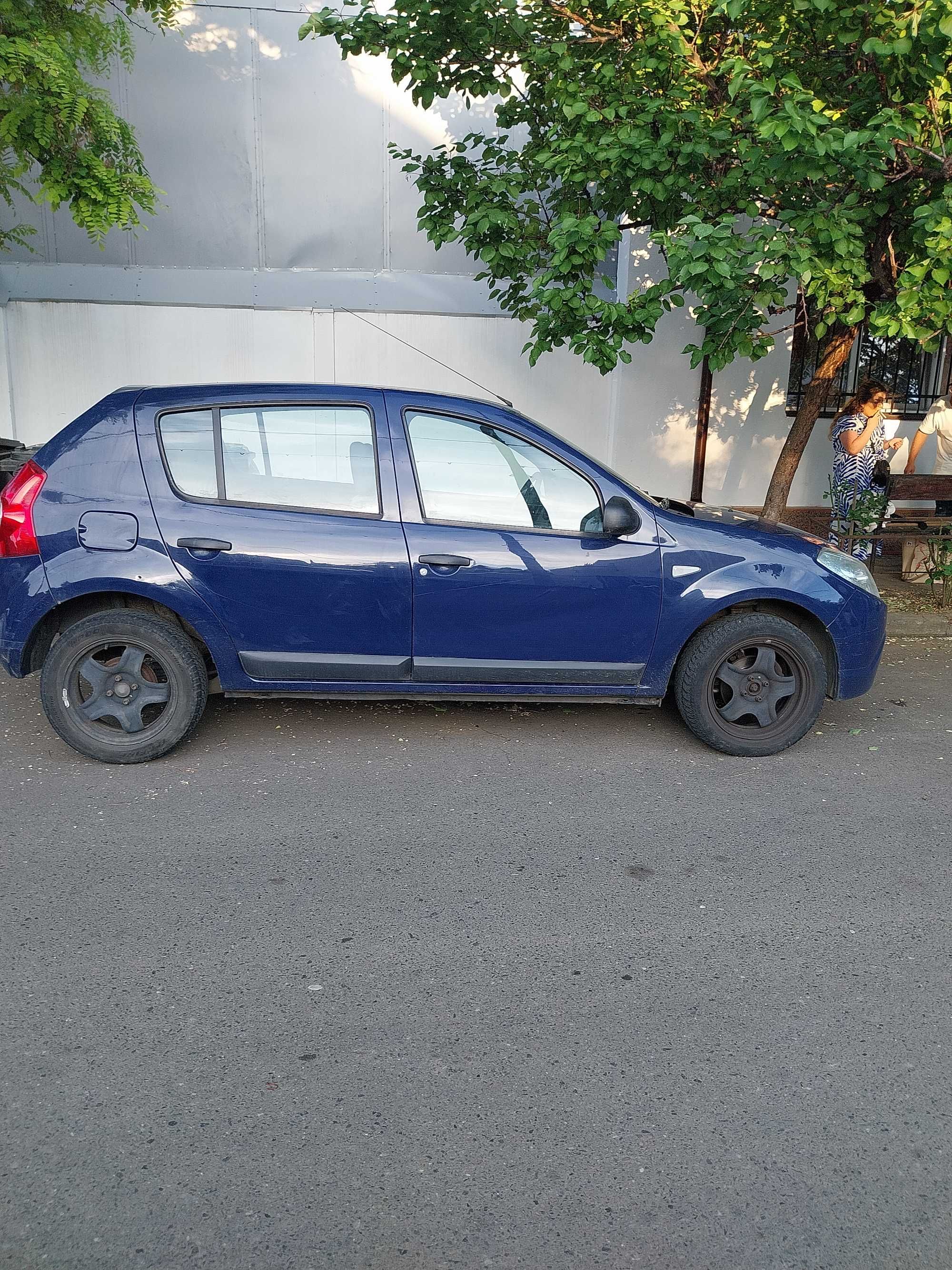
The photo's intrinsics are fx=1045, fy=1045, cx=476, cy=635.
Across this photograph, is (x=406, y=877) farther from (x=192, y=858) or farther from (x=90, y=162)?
(x=90, y=162)

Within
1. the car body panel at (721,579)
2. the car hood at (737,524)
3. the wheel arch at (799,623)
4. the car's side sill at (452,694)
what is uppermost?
the car hood at (737,524)

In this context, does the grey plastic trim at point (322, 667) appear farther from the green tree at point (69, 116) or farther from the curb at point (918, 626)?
the curb at point (918, 626)

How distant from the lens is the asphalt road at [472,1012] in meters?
2.36

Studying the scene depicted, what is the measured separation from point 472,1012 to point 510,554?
2385mm

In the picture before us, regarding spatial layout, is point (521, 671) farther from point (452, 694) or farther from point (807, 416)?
point (807, 416)

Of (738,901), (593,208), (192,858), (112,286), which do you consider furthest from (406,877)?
(112,286)

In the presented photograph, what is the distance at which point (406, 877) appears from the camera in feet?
12.9

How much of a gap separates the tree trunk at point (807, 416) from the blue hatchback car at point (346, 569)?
407cm

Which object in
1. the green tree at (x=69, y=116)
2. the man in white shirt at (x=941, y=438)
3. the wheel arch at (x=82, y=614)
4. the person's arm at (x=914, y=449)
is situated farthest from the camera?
the person's arm at (x=914, y=449)

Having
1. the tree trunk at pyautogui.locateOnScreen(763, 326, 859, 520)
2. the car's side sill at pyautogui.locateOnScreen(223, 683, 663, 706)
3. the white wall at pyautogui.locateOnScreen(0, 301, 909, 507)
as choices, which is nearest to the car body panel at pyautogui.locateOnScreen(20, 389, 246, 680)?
the car's side sill at pyautogui.locateOnScreen(223, 683, 663, 706)

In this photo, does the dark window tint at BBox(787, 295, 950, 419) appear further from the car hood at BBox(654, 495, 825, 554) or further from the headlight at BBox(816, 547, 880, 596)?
the headlight at BBox(816, 547, 880, 596)

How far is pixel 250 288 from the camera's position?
35.0 ft

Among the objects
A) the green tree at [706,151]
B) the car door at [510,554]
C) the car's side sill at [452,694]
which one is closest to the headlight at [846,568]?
the car door at [510,554]

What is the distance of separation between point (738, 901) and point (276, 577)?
8.21 ft
